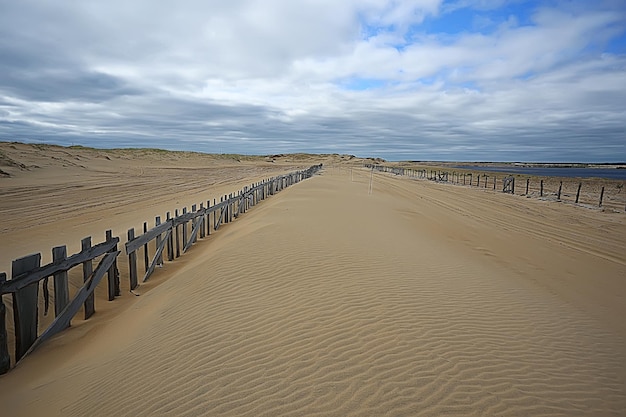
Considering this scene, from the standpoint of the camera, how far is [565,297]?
751 centimetres

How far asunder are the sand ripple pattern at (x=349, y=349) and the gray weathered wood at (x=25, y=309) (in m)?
0.79

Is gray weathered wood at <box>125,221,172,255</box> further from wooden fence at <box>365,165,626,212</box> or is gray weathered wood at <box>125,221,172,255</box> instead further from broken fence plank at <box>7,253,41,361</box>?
wooden fence at <box>365,165,626,212</box>

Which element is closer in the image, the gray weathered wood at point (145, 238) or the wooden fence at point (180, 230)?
the gray weathered wood at point (145, 238)

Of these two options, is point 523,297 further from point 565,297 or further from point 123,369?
point 123,369

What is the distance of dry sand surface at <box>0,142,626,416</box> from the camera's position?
3230 millimetres

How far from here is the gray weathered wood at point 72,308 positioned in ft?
15.6

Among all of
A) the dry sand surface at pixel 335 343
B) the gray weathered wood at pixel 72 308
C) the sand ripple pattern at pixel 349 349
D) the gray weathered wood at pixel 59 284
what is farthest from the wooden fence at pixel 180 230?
the gray weathered wood at pixel 59 284

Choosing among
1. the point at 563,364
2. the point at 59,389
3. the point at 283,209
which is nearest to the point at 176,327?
the point at 59,389

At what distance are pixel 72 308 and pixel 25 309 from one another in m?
0.83

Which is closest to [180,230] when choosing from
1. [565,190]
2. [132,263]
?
[132,263]

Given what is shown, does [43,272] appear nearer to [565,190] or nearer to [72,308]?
[72,308]

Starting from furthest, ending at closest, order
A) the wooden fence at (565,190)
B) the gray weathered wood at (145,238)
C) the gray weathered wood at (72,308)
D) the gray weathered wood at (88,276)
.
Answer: the wooden fence at (565,190) → the gray weathered wood at (145,238) → the gray weathered wood at (88,276) → the gray weathered wood at (72,308)

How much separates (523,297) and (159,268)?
737 cm

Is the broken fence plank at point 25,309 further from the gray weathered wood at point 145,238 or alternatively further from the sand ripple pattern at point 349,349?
the gray weathered wood at point 145,238
